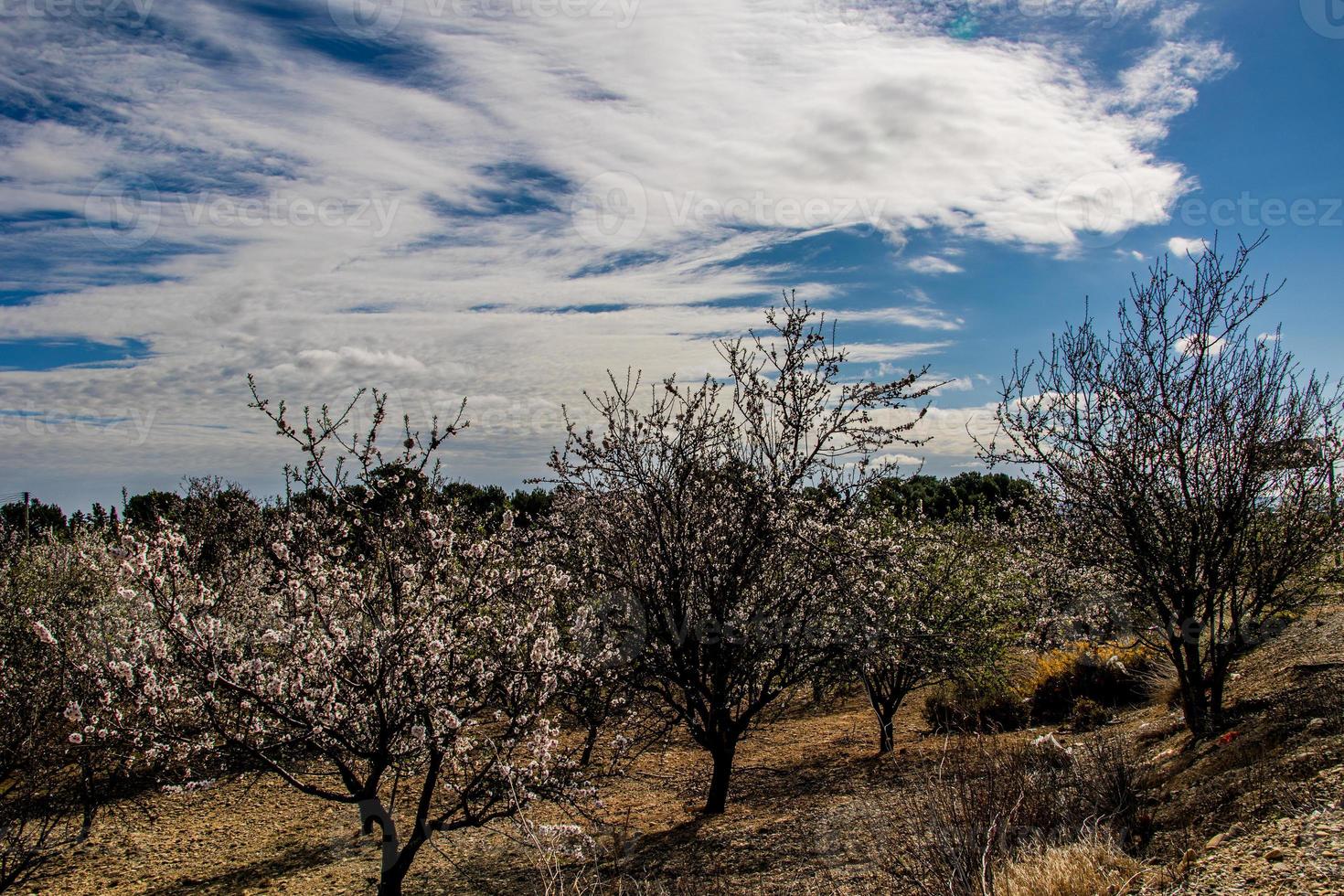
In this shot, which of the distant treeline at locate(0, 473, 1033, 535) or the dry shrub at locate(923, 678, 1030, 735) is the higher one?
the distant treeline at locate(0, 473, 1033, 535)

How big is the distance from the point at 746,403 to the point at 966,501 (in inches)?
775

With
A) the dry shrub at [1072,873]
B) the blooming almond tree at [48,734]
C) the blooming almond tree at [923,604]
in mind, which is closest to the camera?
the dry shrub at [1072,873]

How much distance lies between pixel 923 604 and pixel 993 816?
587cm

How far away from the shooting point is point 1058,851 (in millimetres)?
4754

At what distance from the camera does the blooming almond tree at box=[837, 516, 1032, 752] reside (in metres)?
7.93

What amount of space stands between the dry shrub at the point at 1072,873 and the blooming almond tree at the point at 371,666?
3026 millimetres

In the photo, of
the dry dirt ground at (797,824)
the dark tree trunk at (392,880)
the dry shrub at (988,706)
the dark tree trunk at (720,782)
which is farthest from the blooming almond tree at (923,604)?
the dark tree trunk at (392,880)

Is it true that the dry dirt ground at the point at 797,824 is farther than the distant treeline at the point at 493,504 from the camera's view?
No

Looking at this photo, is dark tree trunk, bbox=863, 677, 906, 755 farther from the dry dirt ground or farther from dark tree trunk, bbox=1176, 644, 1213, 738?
dark tree trunk, bbox=1176, 644, 1213, 738

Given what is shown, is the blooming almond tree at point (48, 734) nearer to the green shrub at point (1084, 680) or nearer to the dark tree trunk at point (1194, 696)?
the dark tree trunk at point (1194, 696)

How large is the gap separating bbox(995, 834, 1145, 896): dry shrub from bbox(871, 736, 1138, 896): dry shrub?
0.09 m

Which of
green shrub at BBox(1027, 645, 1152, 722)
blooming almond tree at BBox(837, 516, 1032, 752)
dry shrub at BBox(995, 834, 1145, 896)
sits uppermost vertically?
blooming almond tree at BBox(837, 516, 1032, 752)

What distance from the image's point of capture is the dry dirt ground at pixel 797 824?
481 centimetres

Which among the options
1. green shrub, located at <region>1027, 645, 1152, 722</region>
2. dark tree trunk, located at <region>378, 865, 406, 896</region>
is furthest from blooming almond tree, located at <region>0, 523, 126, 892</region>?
green shrub, located at <region>1027, 645, 1152, 722</region>
